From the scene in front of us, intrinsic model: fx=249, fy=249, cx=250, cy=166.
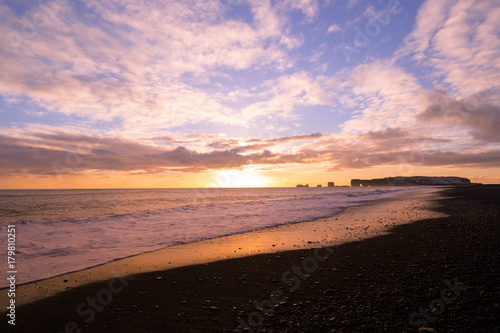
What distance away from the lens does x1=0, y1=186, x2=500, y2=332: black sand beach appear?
4.79 m

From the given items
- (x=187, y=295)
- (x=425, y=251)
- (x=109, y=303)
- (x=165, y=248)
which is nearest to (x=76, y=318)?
(x=109, y=303)

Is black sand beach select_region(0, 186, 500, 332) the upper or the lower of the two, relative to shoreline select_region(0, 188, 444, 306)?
upper

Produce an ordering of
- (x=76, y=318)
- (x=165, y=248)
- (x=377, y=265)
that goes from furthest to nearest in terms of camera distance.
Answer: (x=165, y=248)
(x=377, y=265)
(x=76, y=318)

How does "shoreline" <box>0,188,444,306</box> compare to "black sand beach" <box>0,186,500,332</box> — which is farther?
"shoreline" <box>0,188,444,306</box>

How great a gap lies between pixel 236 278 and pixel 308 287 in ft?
7.13

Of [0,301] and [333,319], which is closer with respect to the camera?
[333,319]

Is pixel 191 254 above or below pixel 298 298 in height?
below

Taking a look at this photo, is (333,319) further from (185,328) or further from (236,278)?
(236,278)

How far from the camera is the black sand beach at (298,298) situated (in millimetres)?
4793

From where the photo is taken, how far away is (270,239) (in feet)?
44.5

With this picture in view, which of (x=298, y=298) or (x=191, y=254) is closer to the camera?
(x=298, y=298)

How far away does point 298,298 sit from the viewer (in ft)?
19.5

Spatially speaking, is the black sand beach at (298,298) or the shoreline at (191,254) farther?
the shoreline at (191,254)

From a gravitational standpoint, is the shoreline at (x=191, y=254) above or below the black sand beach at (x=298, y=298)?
below
